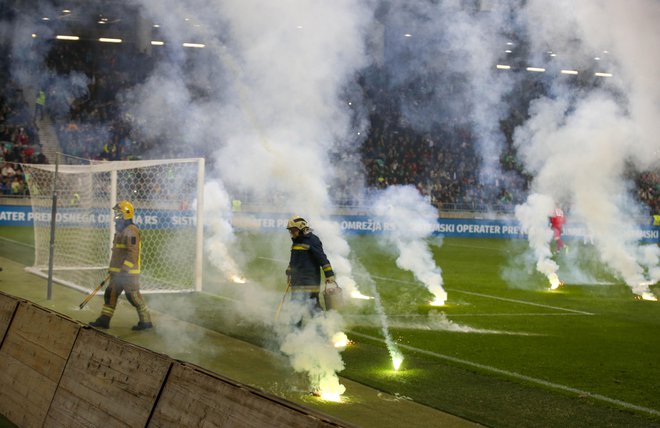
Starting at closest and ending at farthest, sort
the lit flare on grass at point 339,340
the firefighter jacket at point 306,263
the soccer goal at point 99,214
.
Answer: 1. the firefighter jacket at point 306,263
2. the lit flare on grass at point 339,340
3. the soccer goal at point 99,214

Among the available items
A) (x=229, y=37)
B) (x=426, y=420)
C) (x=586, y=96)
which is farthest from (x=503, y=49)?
(x=426, y=420)

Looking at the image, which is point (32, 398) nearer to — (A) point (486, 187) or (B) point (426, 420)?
(B) point (426, 420)

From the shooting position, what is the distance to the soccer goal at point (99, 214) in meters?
15.7

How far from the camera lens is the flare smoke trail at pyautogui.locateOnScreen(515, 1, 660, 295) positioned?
1372cm

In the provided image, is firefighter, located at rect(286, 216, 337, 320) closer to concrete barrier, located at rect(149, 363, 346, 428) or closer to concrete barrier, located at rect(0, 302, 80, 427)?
concrete barrier, located at rect(0, 302, 80, 427)

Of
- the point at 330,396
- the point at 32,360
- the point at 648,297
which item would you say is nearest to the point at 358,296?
the point at 648,297

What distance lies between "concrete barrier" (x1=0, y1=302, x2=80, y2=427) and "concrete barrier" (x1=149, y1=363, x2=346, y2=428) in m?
1.60

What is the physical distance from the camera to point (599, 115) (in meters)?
17.1

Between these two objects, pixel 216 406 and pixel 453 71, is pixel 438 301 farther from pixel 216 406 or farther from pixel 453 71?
pixel 453 71

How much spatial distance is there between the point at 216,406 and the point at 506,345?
23.9ft

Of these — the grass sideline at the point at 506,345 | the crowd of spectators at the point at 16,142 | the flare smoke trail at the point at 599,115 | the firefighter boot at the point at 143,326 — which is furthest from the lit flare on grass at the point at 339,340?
the crowd of spectators at the point at 16,142

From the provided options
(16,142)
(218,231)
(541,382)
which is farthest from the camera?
(16,142)

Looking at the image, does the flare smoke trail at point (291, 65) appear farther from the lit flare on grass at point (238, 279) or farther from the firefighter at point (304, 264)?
the firefighter at point (304, 264)

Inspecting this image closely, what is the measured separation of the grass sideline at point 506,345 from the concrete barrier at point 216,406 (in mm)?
3301
